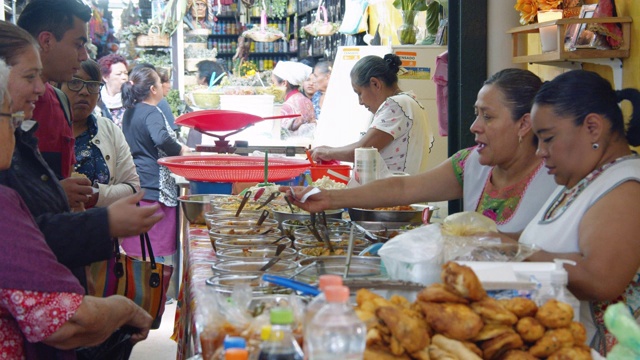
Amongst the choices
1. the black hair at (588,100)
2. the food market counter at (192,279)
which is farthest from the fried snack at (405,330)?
the black hair at (588,100)

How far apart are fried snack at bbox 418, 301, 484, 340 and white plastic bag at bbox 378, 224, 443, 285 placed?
0.35 meters

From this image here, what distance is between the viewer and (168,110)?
25.8ft

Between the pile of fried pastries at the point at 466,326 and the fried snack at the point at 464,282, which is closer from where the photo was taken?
the pile of fried pastries at the point at 466,326

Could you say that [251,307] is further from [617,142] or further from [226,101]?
[226,101]

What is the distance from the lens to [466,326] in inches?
61.0

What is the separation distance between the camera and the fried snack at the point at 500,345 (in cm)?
156

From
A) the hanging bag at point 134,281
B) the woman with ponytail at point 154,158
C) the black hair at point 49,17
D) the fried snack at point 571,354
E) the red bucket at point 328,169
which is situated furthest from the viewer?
the woman with ponytail at point 154,158

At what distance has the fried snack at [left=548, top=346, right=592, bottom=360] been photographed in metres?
1.52

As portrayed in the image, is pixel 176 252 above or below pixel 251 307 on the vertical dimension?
below

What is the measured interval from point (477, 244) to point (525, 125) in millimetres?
925

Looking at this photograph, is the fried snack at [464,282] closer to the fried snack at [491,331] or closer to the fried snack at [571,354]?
the fried snack at [491,331]

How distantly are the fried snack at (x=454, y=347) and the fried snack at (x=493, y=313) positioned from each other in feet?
0.30

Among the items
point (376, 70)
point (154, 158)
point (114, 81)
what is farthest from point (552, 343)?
point (114, 81)

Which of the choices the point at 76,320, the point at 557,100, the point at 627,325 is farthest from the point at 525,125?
the point at 76,320
